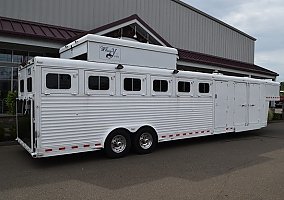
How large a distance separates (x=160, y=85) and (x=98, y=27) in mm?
7933

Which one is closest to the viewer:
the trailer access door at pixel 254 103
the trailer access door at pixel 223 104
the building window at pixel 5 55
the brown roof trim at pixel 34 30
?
the trailer access door at pixel 223 104

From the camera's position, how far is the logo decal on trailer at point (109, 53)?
27.7ft

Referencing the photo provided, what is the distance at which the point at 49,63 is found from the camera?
23.8ft

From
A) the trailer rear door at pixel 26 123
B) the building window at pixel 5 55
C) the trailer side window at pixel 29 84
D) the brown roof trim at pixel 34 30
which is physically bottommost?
the trailer rear door at pixel 26 123

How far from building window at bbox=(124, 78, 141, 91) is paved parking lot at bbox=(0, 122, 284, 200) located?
1965mm

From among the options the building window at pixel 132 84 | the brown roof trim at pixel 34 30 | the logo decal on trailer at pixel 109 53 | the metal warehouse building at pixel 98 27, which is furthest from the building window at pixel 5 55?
the building window at pixel 132 84

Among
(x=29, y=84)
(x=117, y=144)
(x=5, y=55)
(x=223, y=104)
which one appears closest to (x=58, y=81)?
(x=29, y=84)

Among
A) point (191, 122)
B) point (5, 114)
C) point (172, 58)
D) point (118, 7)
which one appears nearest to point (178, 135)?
point (191, 122)

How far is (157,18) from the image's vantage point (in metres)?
20.7

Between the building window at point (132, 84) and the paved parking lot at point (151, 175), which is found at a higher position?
the building window at point (132, 84)

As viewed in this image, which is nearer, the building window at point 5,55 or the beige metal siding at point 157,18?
the building window at point 5,55

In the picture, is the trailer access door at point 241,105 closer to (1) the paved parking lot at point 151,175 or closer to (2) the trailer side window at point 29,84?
(1) the paved parking lot at point 151,175

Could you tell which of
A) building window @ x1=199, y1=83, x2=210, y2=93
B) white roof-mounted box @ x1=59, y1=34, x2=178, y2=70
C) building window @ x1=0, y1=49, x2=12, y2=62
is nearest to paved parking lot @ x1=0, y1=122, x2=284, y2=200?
building window @ x1=199, y1=83, x2=210, y2=93

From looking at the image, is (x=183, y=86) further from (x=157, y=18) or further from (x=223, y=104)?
(x=157, y=18)
